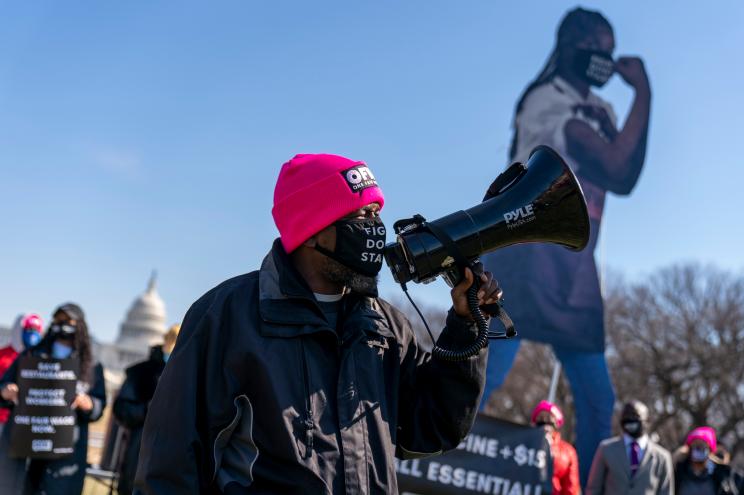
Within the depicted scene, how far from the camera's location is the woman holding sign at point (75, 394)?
6.58 meters

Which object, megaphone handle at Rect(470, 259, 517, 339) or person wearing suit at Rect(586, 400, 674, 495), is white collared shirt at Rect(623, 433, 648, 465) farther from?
megaphone handle at Rect(470, 259, 517, 339)

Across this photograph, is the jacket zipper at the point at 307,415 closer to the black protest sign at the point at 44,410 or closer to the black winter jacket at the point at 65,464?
the black protest sign at the point at 44,410

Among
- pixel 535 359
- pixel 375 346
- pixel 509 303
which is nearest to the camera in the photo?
pixel 375 346

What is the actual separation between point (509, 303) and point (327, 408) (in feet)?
26.0

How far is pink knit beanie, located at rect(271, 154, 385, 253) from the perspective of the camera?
9.18 ft

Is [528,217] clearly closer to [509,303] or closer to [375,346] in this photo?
[375,346]

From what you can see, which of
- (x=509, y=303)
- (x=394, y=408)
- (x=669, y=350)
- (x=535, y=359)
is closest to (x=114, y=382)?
(x=535, y=359)

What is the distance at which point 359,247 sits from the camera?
2.78m

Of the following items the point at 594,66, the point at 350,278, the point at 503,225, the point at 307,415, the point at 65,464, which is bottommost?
the point at 65,464

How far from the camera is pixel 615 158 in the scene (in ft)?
35.4

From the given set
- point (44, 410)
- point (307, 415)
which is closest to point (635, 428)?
point (44, 410)

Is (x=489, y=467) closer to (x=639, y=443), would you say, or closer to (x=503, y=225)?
(x=639, y=443)

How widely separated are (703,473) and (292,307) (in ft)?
24.3

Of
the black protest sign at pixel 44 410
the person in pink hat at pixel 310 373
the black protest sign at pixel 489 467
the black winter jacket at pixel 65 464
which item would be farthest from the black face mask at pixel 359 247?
the black protest sign at pixel 489 467
